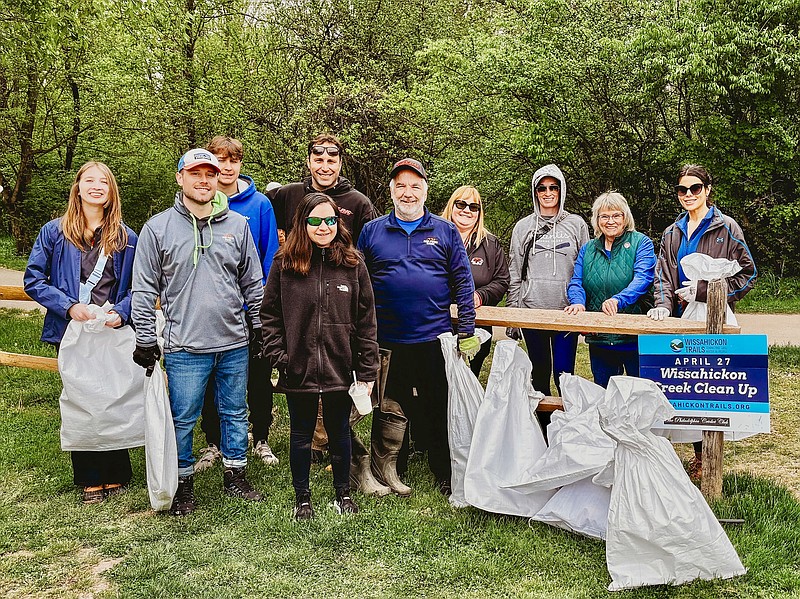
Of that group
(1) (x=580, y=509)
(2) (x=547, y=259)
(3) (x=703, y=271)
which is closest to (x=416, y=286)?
(2) (x=547, y=259)

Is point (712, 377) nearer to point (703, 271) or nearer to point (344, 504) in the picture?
point (703, 271)

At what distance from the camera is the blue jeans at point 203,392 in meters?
3.92

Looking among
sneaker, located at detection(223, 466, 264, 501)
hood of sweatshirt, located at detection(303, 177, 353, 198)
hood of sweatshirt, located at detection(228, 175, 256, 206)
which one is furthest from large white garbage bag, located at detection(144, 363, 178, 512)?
hood of sweatshirt, located at detection(303, 177, 353, 198)

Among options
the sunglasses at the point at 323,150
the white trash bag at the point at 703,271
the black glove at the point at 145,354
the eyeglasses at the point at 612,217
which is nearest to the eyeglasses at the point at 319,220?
the sunglasses at the point at 323,150

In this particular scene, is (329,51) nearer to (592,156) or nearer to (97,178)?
(592,156)

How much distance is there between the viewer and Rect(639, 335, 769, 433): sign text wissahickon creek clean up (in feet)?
11.9

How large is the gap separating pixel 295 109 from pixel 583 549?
10.6 metres

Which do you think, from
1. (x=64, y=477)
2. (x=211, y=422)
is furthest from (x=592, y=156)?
(x=64, y=477)

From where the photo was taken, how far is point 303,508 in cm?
392

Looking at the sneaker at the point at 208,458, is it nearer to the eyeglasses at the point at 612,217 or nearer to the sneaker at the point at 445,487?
the sneaker at the point at 445,487

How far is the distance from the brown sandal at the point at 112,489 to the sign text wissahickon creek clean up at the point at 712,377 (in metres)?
3.04

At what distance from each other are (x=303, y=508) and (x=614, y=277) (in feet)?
7.35

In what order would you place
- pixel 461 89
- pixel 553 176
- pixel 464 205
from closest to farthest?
pixel 553 176, pixel 464 205, pixel 461 89

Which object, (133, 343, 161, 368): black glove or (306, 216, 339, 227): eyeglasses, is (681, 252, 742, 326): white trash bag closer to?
(306, 216, 339, 227): eyeglasses
